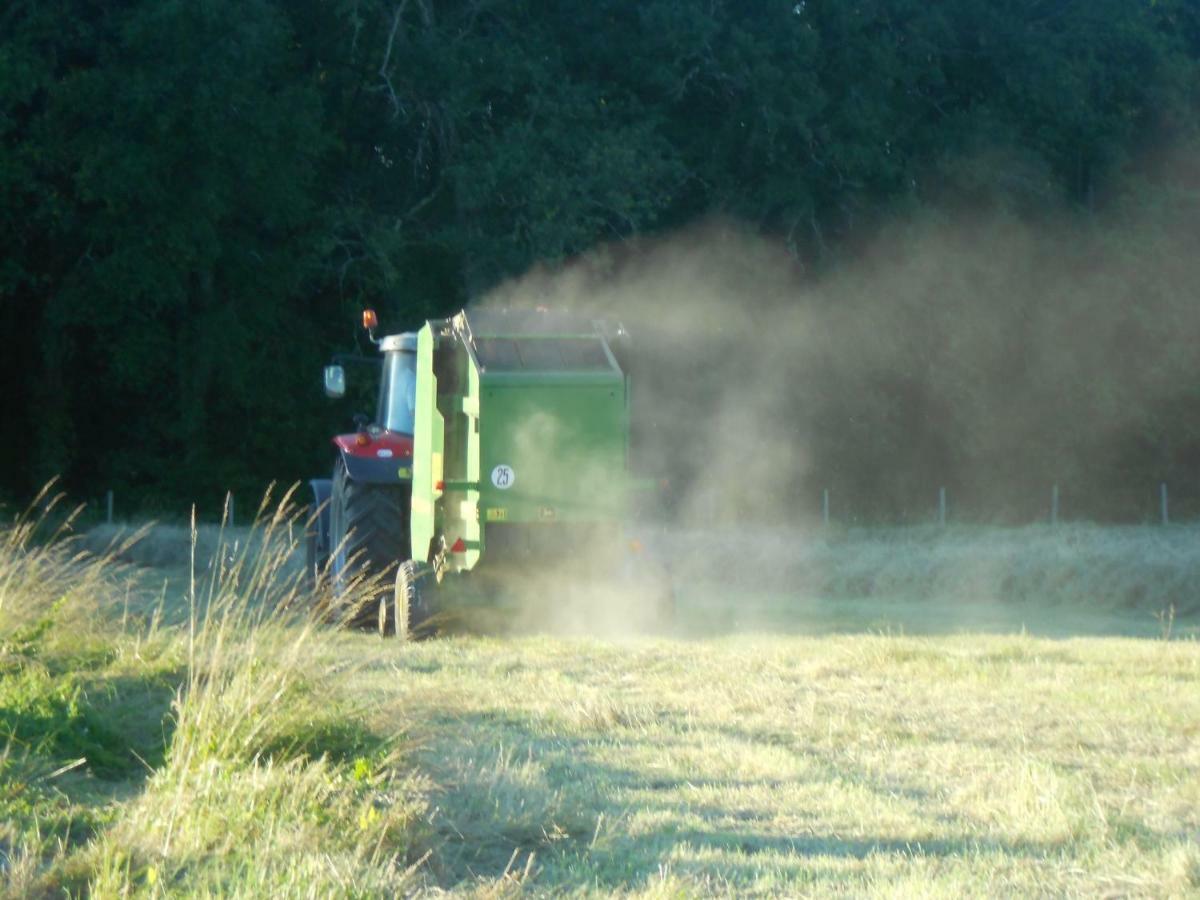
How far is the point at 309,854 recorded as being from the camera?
211 inches

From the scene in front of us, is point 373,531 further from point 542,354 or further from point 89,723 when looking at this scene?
point 89,723

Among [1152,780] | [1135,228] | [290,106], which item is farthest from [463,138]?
[1152,780]

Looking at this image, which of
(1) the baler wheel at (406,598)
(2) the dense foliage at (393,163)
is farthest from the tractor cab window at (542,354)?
(2) the dense foliage at (393,163)

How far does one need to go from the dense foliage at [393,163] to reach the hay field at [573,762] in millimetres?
14439

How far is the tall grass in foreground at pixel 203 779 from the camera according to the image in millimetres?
5285

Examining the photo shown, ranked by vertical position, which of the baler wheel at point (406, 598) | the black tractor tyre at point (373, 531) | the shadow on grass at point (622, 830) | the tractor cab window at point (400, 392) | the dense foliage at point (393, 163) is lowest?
the shadow on grass at point (622, 830)

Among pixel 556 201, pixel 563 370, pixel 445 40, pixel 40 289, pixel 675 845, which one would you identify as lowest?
pixel 675 845

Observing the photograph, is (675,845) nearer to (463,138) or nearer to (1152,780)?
(1152,780)

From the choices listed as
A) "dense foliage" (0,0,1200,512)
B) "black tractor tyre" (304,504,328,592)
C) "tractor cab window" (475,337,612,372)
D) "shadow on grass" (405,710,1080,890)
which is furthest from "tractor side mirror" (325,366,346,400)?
"dense foliage" (0,0,1200,512)

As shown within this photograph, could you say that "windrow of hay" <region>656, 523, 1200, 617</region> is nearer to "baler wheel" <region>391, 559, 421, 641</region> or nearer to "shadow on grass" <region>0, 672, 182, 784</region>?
"baler wheel" <region>391, 559, 421, 641</region>

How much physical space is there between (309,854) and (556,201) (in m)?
21.6

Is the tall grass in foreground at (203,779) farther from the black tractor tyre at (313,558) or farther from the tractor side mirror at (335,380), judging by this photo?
the black tractor tyre at (313,558)

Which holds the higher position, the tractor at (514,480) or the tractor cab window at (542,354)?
the tractor cab window at (542,354)

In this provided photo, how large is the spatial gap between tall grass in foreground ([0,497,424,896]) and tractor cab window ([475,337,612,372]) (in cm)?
413
